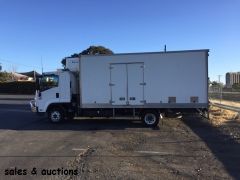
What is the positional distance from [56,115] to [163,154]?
32.7 ft

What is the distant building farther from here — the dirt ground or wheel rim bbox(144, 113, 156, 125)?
the dirt ground

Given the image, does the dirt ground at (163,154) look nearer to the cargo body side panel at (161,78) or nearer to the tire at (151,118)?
the tire at (151,118)

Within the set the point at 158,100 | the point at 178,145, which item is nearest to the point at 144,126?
the point at 158,100

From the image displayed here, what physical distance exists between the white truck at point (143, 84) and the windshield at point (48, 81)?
4.25 ft

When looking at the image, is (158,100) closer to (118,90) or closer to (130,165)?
(118,90)

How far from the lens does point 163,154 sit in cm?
1185

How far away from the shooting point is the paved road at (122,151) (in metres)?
9.69

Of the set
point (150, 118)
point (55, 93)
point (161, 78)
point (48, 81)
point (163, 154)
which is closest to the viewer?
point (163, 154)

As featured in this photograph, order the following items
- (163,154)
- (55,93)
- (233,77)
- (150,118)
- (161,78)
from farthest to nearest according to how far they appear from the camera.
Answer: (233,77)
(55,93)
(150,118)
(161,78)
(163,154)

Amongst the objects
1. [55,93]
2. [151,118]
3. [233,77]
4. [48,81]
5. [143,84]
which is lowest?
[151,118]

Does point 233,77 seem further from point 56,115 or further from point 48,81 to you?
point 48,81

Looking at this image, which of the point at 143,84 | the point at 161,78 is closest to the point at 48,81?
the point at 143,84

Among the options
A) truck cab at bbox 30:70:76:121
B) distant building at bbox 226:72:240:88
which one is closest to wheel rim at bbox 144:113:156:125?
truck cab at bbox 30:70:76:121

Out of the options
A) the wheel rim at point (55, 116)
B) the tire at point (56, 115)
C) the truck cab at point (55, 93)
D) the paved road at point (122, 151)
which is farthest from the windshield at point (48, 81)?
the paved road at point (122, 151)
